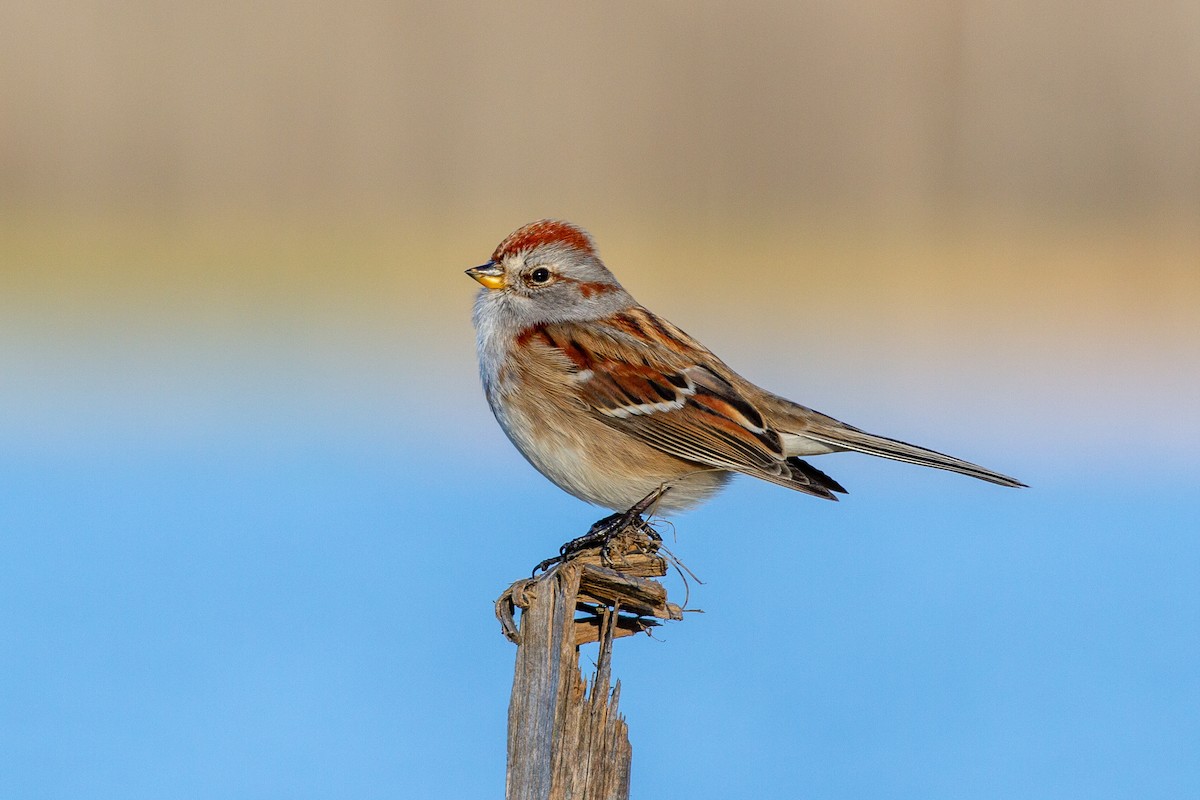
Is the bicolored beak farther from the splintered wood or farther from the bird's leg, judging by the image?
the splintered wood

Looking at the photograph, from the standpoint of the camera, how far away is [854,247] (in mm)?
13227

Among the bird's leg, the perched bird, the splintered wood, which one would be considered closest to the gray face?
the perched bird

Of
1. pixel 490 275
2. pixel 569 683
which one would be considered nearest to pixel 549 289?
pixel 490 275

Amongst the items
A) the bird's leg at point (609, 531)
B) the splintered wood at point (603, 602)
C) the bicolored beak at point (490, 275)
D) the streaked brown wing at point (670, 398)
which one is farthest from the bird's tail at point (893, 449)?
the splintered wood at point (603, 602)

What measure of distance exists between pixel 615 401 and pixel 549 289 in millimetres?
538

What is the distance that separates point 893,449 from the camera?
14.1ft

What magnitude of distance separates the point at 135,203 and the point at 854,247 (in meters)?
6.83

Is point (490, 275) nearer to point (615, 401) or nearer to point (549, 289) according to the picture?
point (549, 289)

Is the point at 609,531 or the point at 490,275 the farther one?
the point at 490,275

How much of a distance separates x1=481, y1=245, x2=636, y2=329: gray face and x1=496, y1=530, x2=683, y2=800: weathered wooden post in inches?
67.7

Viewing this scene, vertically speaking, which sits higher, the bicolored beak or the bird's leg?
the bicolored beak

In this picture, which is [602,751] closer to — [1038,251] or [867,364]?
[867,364]

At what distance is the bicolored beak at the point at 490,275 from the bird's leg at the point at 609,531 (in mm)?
901

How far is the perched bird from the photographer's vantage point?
4250 millimetres
